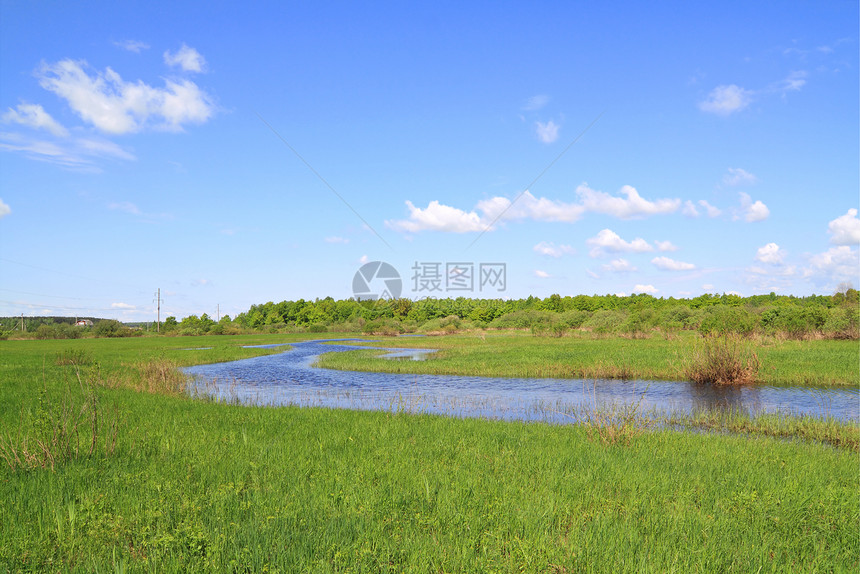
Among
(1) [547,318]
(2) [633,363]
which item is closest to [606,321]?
(1) [547,318]

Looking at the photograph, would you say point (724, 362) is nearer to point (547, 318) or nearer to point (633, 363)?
point (633, 363)

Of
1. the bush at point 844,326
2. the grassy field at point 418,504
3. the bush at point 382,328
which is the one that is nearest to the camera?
the grassy field at point 418,504

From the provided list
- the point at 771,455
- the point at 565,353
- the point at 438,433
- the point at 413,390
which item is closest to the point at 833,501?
the point at 771,455

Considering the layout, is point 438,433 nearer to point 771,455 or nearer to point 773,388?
point 771,455

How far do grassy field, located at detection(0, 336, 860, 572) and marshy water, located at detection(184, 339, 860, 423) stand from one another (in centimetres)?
589

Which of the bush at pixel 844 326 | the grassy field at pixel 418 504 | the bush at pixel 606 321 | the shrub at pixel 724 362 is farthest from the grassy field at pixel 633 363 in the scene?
the bush at pixel 606 321

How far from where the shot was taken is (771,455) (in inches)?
445

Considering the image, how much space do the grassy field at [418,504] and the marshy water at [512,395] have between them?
19.3 feet

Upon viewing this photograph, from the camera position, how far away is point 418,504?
23.7 feet

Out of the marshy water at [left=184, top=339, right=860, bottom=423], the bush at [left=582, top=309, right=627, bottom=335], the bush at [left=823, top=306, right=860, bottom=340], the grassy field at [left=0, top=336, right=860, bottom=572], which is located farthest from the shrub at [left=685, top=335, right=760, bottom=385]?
the bush at [left=582, top=309, right=627, bottom=335]

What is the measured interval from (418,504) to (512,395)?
1724 cm

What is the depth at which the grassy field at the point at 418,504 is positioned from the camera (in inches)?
221

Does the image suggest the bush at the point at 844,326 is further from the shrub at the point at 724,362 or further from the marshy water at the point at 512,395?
the shrub at the point at 724,362

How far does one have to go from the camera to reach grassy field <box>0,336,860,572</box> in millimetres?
5605
